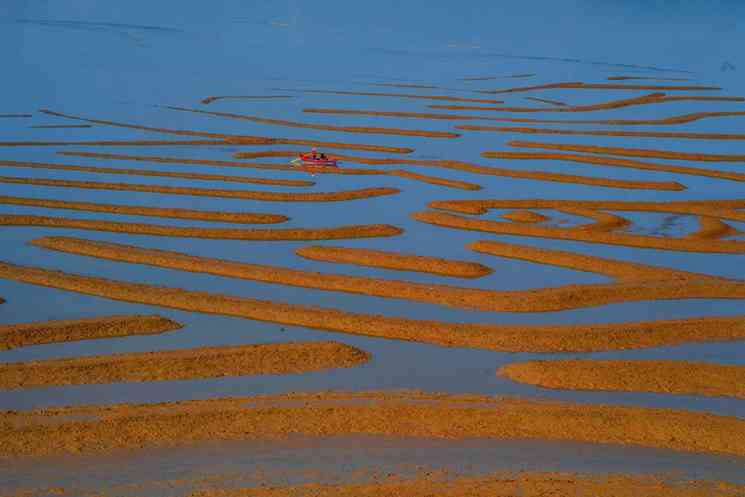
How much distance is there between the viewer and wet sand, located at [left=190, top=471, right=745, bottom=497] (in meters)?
17.4

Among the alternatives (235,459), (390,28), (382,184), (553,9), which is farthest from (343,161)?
(553,9)

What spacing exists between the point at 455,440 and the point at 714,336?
1051cm

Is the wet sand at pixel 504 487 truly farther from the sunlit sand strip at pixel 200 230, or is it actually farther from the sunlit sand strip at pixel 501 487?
the sunlit sand strip at pixel 200 230

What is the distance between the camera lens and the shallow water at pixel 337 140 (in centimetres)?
2417

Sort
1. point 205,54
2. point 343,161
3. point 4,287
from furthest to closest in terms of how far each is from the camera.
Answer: point 205,54 → point 343,161 → point 4,287

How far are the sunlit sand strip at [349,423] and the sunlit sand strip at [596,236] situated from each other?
14.9 meters

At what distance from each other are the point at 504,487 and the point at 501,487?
0.19 feet

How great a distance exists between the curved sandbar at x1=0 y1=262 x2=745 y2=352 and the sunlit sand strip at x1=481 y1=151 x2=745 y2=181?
23416mm

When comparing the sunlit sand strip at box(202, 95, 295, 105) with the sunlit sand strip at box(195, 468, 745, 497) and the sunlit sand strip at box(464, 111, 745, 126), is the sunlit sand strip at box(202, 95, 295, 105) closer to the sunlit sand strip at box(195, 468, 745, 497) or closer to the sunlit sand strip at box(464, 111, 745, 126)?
the sunlit sand strip at box(464, 111, 745, 126)

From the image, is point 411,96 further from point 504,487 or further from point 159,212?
point 504,487

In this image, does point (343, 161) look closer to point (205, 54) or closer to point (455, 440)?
point (455, 440)

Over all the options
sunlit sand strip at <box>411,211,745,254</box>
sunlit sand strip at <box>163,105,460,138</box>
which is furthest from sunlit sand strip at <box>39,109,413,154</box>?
sunlit sand strip at <box>411,211,745,254</box>

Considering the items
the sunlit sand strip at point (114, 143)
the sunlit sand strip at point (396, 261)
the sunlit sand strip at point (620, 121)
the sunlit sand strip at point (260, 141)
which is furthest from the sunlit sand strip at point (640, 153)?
the sunlit sand strip at point (396, 261)

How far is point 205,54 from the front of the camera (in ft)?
317
